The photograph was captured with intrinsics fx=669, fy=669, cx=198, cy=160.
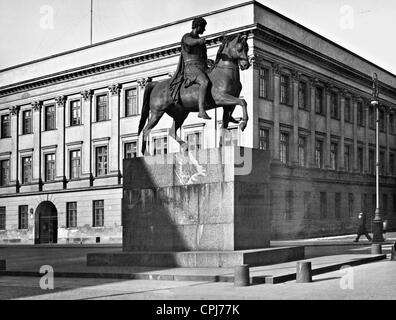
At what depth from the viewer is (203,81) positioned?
18562 mm

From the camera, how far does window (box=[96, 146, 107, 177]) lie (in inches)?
2041

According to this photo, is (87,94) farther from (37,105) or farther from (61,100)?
(37,105)

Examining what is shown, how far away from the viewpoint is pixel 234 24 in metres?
44.1

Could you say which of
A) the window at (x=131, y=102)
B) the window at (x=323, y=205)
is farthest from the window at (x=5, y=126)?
the window at (x=323, y=205)

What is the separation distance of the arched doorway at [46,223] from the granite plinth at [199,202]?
3712cm

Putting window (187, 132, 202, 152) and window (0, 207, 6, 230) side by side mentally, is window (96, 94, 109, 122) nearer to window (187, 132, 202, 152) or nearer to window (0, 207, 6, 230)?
window (187, 132, 202, 152)

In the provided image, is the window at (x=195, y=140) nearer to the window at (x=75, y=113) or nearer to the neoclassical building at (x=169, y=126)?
the neoclassical building at (x=169, y=126)

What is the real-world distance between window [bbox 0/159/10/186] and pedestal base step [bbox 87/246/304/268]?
4194 centimetres

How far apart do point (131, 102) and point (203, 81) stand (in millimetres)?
32740

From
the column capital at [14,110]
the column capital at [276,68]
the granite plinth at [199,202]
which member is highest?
the column capital at [276,68]

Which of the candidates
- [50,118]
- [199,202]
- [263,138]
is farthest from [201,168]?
[50,118]

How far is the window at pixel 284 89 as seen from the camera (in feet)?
154

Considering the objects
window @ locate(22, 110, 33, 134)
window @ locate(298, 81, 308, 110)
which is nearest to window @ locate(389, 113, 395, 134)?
window @ locate(298, 81, 308, 110)
